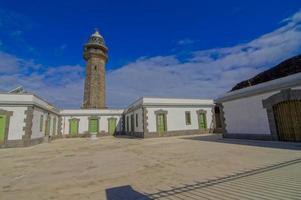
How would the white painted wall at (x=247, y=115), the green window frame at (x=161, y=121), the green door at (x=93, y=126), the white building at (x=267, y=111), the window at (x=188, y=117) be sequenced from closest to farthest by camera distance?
the white building at (x=267, y=111) < the white painted wall at (x=247, y=115) < the green window frame at (x=161, y=121) < the window at (x=188, y=117) < the green door at (x=93, y=126)

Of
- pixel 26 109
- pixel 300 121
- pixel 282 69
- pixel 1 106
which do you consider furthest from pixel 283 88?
pixel 282 69

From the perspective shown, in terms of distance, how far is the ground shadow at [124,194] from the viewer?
3016 mm

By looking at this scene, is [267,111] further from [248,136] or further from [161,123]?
[161,123]

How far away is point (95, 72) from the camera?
28.3 m

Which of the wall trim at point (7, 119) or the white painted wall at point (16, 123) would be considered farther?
the white painted wall at point (16, 123)

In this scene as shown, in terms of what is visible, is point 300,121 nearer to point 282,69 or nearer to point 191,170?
point 191,170

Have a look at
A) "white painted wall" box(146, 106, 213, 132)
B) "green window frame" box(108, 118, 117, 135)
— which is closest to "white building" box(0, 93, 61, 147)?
"white painted wall" box(146, 106, 213, 132)

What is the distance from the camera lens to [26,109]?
1308 cm

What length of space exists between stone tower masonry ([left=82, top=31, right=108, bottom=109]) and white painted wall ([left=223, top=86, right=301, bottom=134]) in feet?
65.3

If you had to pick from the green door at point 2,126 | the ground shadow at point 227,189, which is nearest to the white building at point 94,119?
the green door at point 2,126

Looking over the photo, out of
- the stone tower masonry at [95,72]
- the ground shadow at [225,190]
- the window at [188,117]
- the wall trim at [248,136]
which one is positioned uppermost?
the stone tower masonry at [95,72]

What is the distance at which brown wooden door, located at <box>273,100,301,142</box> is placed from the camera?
27.9ft

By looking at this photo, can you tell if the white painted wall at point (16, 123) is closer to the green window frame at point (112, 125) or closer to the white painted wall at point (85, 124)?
the white painted wall at point (85, 124)

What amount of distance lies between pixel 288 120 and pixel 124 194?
925 centimetres
